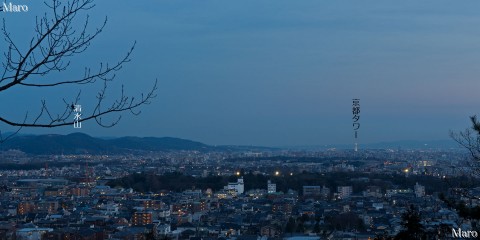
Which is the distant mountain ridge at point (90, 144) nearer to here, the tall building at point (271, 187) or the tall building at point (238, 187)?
the tall building at point (238, 187)

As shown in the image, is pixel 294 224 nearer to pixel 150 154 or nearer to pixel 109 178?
pixel 109 178

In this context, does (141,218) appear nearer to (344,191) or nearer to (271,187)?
(344,191)

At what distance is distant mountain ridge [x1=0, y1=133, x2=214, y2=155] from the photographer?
54531 mm

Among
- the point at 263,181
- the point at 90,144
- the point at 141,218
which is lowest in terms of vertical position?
the point at 141,218

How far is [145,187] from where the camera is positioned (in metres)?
32.4

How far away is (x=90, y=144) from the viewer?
60938 millimetres

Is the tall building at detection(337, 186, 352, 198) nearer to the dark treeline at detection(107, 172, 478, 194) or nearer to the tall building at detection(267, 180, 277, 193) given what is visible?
the dark treeline at detection(107, 172, 478, 194)

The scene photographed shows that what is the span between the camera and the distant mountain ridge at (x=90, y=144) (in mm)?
54531

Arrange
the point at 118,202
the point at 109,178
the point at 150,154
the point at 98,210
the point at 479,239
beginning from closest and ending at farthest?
the point at 479,239, the point at 98,210, the point at 118,202, the point at 109,178, the point at 150,154

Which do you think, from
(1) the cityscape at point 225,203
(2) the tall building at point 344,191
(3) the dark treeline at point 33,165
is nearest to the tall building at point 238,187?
(1) the cityscape at point 225,203

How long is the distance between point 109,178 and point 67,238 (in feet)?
74.9

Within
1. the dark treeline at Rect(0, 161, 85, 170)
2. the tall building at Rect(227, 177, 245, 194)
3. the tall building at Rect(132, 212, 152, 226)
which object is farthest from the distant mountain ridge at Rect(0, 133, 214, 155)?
the tall building at Rect(132, 212, 152, 226)

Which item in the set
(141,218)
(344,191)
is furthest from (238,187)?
(141,218)

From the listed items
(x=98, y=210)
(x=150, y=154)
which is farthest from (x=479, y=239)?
(x=150, y=154)
